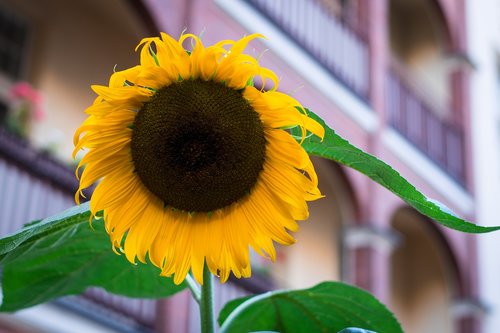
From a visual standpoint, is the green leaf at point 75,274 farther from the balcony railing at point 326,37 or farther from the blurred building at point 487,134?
the blurred building at point 487,134

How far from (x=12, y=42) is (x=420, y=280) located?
782 centimetres

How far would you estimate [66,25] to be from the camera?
39.4ft

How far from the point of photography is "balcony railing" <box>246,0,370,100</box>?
12450 millimetres

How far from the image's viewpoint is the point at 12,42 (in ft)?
38.3

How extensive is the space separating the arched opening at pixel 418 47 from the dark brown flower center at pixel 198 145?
1592cm

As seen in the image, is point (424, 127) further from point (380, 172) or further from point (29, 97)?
point (380, 172)

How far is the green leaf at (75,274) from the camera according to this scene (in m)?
1.87

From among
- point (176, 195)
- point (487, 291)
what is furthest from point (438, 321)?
point (176, 195)

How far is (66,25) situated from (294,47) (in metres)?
2.55

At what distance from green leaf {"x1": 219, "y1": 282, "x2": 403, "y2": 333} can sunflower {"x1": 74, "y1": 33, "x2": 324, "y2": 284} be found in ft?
0.99

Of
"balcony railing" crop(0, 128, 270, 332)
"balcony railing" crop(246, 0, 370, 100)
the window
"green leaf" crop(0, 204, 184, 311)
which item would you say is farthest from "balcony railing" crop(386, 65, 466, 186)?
"green leaf" crop(0, 204, 184, 311)

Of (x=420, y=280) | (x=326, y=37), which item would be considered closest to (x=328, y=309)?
(x=326, y=37)

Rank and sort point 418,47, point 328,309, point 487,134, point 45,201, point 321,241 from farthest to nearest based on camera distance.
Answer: point 418,47, point 487,134, point 321,241, point 45,201, point 328,309

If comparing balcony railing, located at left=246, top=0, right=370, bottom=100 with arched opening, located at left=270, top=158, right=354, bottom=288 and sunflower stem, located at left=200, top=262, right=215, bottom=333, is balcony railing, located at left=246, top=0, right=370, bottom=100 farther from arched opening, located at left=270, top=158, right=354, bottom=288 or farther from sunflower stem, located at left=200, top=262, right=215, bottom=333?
sunflower stem, located at left=200, top=262, right=215, bottom=333
